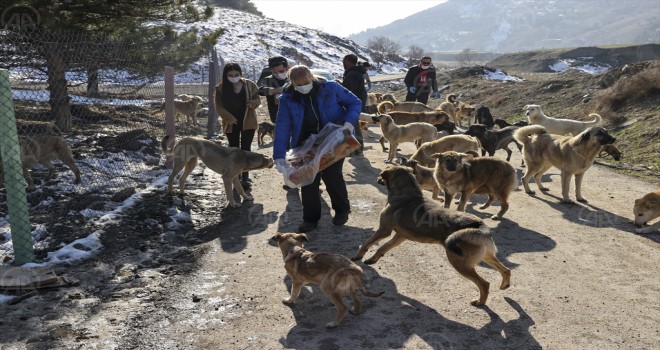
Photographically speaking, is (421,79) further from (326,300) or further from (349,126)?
(326,300)

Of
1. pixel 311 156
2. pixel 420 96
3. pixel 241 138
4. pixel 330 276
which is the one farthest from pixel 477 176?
pixel 420 96

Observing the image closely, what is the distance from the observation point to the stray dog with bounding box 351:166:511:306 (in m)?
4.50

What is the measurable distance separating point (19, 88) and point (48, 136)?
0.91 meters

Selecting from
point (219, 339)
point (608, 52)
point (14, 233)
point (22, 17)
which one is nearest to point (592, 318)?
point (219, 339)

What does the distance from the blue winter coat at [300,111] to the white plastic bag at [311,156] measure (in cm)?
17

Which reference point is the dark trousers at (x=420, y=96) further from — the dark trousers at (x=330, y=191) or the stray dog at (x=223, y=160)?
the dark trousers at (x=330, y=191)

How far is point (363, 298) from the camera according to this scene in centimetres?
488

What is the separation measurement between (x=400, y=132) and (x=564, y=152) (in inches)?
152

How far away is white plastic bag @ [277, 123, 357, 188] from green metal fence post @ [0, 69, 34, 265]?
2.79 m

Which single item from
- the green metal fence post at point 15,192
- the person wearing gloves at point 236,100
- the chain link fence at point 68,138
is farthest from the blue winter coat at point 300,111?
the green metal fence post at point 15,192

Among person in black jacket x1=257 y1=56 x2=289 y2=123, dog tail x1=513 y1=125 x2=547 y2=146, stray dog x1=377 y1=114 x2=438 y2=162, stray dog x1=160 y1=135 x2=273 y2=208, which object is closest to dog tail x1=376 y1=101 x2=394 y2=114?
stray dog x1=377 y1=114 x2=438 y2=162

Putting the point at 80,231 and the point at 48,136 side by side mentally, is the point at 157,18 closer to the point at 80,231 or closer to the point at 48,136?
the point at 48,136

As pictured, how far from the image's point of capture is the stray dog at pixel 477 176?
7.31 m

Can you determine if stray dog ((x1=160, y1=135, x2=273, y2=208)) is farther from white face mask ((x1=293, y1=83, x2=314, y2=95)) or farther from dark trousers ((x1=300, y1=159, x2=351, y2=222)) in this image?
white face mask ((x1=293, y1=83, x2=314, y2=95))
